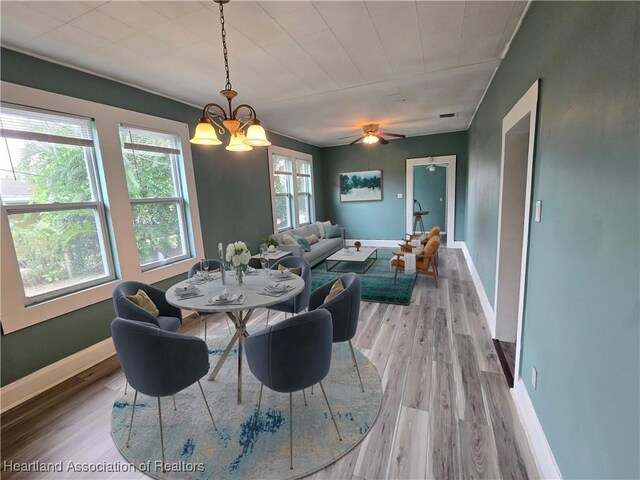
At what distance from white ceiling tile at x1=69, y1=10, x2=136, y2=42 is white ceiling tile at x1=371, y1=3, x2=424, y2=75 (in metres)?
1.78

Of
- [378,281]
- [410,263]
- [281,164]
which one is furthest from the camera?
[281,164]

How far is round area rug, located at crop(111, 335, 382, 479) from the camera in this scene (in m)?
1.67

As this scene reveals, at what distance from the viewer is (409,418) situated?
6.45 feet

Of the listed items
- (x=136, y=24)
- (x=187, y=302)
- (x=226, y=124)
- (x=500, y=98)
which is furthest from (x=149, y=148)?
(x=500, y=98)

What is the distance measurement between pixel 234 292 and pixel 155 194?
2008 millimetres

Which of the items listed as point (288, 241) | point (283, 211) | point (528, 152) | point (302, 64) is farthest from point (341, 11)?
point (283, 211)

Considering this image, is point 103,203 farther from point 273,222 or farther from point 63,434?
point 273,222

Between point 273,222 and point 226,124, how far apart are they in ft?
11.8

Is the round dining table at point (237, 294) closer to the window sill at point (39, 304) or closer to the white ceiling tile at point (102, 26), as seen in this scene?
the window sill at point (39, 304)

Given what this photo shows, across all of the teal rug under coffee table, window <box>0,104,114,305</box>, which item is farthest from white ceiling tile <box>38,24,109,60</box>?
the teal rug under coffee table

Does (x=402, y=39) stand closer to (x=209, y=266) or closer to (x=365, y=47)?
(x=365, y=47)

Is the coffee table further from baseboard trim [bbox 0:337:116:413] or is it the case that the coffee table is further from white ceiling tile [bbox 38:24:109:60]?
white ceiling tile [bbox 38:24:109:60]

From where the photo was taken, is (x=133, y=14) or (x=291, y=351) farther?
(x=133, y=14)

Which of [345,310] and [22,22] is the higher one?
[22,22]
